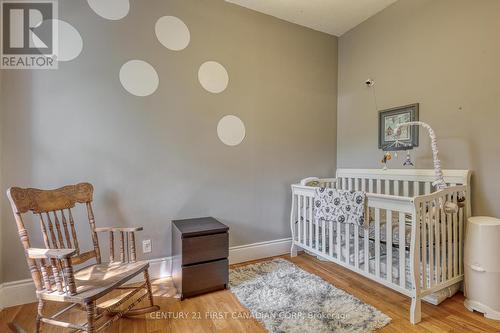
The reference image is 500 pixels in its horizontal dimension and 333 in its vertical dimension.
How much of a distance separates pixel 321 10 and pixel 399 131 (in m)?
1.52

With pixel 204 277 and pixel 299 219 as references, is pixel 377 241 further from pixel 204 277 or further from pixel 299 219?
pixel 204 277

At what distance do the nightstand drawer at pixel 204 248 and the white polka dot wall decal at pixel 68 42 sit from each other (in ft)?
5.57

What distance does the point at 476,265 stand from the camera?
1.70m

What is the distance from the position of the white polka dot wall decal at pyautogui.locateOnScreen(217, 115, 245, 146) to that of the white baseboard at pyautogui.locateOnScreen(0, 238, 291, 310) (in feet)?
3.67

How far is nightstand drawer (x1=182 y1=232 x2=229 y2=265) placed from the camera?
188 centimetres

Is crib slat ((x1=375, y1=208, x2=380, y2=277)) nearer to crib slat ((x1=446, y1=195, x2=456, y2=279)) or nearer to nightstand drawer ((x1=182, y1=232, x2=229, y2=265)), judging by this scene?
crib slat ((x1=446, y1=195, x2=456, y2=279))

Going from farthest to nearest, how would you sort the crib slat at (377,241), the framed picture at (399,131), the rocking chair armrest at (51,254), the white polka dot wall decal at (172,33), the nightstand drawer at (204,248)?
the framed picture at (399,131), the white polka dot wall decal at (172,33), the nightstand drawer at (204,248), the crib slat at (377,241), the rocking chair armrest at (51,254)

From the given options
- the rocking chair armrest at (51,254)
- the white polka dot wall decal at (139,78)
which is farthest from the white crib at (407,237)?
the rocking chair armrest at (51,254)

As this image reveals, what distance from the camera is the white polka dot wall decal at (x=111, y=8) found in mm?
1989

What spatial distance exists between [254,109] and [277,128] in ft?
1.15

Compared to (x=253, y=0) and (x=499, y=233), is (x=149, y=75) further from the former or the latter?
(x=499, y=233)

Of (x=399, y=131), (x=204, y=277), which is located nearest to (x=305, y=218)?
(x=204, y=277)

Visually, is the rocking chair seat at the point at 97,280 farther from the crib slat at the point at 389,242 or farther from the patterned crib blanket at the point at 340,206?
the crib slat at the point at 389,242

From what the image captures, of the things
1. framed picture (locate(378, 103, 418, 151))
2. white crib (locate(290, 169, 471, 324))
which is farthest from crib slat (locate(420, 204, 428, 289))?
framed picture (locate(378, 103, 418, 151))
